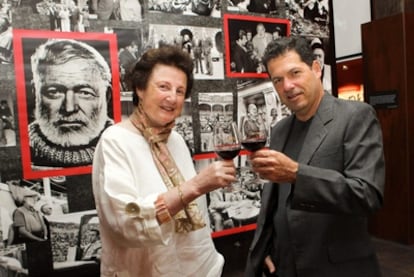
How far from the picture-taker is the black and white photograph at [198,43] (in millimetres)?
2953

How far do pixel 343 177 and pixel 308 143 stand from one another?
0.84ft

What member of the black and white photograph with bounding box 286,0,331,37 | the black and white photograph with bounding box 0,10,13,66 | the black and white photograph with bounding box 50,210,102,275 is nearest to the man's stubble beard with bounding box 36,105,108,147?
the black and white photograph with bounding box 0,10,13,66

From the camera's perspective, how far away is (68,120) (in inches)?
103

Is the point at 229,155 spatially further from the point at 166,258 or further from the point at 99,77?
the point at 99,77

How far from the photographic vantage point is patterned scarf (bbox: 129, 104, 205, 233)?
142cm

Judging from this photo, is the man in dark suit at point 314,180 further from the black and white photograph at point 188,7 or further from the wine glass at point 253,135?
the black and white photograph at point 188,7

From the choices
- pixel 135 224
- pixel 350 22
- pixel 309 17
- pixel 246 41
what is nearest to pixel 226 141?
pixel 135 224

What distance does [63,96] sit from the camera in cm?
260

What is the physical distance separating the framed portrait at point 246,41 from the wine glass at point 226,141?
6.52 feet

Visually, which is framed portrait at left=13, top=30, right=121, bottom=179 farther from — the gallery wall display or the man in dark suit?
the man in dark suit

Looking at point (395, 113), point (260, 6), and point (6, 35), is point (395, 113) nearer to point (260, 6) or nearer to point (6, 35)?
point (260, 6)

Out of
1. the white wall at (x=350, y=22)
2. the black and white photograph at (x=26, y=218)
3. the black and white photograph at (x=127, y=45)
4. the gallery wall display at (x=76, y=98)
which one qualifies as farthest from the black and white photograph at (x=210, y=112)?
the white wall at (x=350, y=22)

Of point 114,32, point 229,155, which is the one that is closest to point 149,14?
point 114,32

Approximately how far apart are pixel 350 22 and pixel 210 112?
293 centimetres
